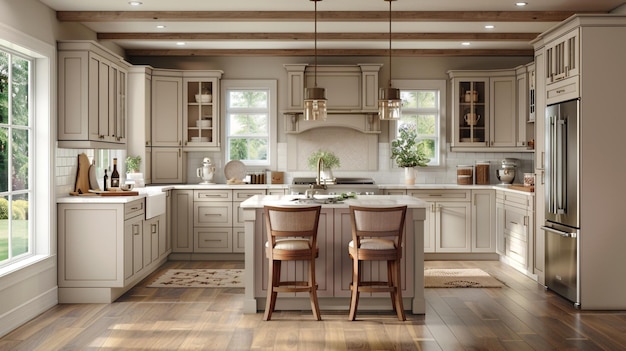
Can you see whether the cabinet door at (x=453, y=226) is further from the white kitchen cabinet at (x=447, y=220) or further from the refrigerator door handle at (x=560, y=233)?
the refrigerator door handle at (x=560, y=233)

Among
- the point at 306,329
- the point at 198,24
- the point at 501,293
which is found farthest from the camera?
the point at 198,24

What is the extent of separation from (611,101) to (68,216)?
497 centimetres

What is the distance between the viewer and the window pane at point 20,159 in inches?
210

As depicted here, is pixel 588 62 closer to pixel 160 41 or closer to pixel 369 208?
pixel 369 208

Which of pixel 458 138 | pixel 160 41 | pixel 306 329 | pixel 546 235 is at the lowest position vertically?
pixel 306 329

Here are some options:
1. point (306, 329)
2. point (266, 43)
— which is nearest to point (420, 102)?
point (266, 43)

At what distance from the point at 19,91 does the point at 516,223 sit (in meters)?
5.43

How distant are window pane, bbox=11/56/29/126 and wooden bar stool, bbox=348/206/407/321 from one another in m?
2.97

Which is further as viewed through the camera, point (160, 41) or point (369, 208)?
point (160, 41)

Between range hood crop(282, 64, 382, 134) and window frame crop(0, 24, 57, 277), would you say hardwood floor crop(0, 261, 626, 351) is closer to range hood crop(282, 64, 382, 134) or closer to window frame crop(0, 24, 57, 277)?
window frame crop(0, 24, 57, 277)

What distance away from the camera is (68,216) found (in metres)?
5.87

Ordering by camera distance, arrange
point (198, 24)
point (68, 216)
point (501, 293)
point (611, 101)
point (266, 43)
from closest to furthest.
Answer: point (611, 101), point (68, 216), point (501, 293), point (198, 24), point (266, 43)

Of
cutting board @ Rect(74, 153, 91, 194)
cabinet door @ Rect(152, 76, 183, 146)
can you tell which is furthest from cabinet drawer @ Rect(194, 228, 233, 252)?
cutting board @ Rect(74, 153, 91, 194)

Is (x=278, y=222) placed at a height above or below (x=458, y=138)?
below
